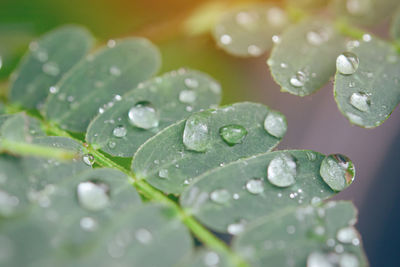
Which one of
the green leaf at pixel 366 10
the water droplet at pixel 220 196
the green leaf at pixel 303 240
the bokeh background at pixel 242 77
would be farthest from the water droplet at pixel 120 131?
the green leaf at pixel 366 10

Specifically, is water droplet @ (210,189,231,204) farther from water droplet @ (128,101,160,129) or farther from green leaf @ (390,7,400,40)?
green leaf @ (390,7,400,40)

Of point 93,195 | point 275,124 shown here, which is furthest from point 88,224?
point 275,124

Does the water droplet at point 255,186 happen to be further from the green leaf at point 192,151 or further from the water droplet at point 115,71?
the water droplet at point 115,71

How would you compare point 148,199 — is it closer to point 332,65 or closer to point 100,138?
point 100,138

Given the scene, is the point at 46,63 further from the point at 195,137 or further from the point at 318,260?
the point at 318,260

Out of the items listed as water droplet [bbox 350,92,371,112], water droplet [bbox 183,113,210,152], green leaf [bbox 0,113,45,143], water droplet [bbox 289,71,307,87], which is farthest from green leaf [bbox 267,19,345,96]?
green leaf [bbox 0,113,45,143]

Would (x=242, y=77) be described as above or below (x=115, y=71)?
below

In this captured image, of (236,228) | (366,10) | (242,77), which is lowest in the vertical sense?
(242,77)
